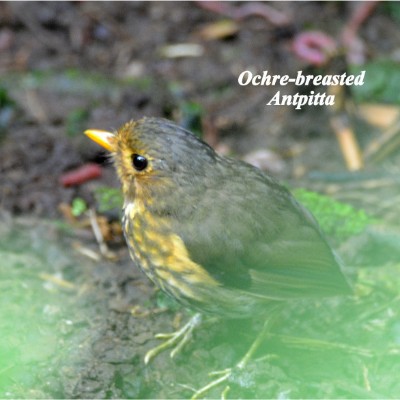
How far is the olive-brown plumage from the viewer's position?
3838mm

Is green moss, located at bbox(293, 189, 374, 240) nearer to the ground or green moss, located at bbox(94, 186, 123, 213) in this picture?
the ground

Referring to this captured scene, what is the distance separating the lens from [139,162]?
399 centimetres

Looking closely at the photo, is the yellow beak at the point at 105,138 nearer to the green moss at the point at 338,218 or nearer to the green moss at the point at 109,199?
the green moss at the point at 109,199

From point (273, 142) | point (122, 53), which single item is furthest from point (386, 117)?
point (122, 53)

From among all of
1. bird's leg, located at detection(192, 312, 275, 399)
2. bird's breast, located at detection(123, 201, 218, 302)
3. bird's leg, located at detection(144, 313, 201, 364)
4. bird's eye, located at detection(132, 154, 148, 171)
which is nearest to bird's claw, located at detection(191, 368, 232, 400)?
bird's leg, located at detection(192, 312, 275, 399)

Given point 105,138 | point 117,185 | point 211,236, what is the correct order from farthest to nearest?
point 117,185
point 105,138
point 211,236

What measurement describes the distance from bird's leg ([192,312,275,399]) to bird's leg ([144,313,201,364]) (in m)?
0.23

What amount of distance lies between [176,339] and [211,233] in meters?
0.57

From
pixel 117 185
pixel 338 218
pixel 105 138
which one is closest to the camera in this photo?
pixel 105 138

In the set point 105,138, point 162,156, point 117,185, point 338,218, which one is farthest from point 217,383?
point 117,185

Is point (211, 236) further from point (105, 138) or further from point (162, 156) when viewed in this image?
point (105, 138)

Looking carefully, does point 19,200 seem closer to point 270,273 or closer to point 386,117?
point 270,273

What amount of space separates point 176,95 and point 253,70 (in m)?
0.64

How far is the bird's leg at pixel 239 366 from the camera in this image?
150 inches
